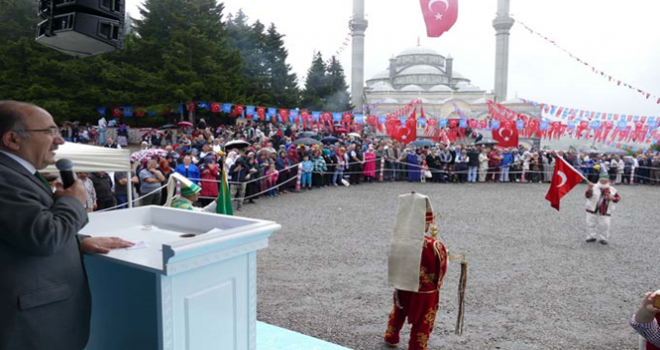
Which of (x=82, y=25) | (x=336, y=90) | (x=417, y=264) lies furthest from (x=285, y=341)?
(x=336, y=90)

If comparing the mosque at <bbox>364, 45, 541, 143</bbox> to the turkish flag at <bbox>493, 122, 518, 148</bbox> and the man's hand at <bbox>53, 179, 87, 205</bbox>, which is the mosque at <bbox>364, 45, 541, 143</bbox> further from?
the man's hand at <bbox>53, 179, 87, 205</bbox>

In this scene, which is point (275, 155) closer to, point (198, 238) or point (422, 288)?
point (422, 288)

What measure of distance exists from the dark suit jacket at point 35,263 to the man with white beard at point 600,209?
28.7 feet

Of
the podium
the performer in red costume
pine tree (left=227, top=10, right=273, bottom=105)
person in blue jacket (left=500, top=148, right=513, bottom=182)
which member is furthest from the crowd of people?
pine tree (left=227, top=10, right=273, bottom=105)

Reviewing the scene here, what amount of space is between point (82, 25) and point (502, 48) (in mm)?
53509

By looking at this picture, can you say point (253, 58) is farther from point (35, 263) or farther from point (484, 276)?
point (35, 263)

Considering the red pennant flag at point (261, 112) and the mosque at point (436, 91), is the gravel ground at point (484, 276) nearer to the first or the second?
the red pennant flag at point (261, 112)

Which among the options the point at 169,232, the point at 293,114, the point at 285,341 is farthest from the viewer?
the point at 293,114

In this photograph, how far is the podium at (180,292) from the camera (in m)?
1.88

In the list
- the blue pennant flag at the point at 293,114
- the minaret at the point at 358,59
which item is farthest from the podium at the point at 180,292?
the minaret at the point at 358,59

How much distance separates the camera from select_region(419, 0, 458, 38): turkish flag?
321 inches

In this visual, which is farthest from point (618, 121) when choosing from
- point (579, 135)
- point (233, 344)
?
point (233, 344)

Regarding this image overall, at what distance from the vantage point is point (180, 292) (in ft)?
6.34

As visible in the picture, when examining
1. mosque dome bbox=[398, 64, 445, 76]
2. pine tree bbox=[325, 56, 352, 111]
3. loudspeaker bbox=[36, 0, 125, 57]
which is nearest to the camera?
loudspeaker bbox=[36, 0, 125, 57]
